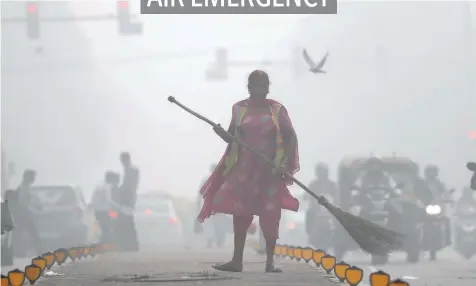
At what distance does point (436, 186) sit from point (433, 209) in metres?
0.94

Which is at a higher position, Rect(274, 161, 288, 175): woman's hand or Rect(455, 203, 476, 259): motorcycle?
Rect(274, 161, 288, 175): woman's hand

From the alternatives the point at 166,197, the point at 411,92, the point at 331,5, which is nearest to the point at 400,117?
the point at 411,92

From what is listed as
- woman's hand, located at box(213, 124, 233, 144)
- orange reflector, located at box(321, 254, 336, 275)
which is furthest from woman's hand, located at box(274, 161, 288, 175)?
orange reflector, located at box(321, 254, 336, 275)

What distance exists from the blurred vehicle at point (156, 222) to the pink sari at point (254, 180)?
16.6 m

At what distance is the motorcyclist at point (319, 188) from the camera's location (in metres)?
23.4

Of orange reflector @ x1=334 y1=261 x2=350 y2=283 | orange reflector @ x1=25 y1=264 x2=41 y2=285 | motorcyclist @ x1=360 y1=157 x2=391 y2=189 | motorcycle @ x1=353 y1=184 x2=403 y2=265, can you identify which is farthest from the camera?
motorcyclist @ x1=360 y1=157 x2=391 y2=189

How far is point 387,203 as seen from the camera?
20812 millimetres

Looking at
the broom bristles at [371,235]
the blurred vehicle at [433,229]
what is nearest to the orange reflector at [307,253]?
the broom bristles at [371,235]

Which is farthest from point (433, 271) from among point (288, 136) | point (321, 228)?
point (288, 136)

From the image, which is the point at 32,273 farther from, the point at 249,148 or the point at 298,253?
the point at 298,253

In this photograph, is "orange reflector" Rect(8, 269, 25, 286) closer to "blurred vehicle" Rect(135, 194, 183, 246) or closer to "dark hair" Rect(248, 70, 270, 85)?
"dark hair" Rect(248, 70, 270, 85)

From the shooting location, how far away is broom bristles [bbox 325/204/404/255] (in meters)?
12.4

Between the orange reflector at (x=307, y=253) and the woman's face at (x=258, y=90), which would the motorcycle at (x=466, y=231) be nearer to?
the orange reflector at (x=307, y=253)

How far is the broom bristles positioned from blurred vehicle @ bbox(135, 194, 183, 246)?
54.8 feet
